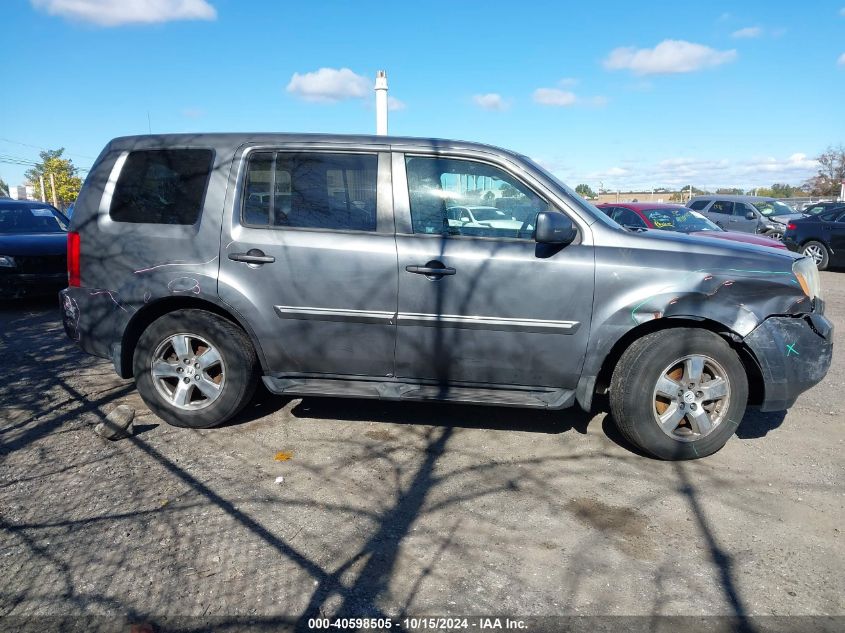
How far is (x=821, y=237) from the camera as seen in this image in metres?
14.7

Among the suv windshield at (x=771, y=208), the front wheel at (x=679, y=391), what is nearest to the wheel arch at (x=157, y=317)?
the front wheel at (x=679, y=391)

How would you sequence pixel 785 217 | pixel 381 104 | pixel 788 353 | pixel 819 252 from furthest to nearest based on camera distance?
pixel 785 217 → pixel 819 252 → pixel 381 104 → pixel 788 353


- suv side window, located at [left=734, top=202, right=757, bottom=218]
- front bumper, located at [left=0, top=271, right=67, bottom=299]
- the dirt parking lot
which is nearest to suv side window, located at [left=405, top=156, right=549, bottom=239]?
the dirt parking lot

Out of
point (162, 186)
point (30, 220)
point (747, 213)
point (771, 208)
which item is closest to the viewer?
point (162, 186)

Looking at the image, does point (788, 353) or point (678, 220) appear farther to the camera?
point (678, 220)

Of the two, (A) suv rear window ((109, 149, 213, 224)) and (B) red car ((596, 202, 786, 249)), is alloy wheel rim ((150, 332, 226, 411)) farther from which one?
(B) red car ((596, 202, 786, 249))

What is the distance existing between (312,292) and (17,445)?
220cm

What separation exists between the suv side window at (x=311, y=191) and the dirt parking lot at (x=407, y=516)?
149 cm

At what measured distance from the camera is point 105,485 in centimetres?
365

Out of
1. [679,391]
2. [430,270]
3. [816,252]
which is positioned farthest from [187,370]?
[816,252]

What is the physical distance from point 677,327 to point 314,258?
2.36 metres

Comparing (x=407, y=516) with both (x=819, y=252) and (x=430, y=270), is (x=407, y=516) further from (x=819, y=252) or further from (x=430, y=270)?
(x=819, y=252)

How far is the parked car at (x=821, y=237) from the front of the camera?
47.3ft

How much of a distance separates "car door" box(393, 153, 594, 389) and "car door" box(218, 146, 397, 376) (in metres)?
0.13
